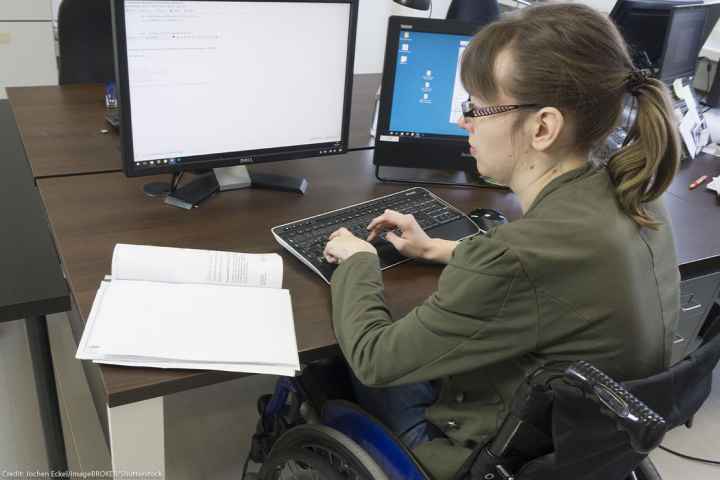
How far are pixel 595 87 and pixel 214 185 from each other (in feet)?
2.93

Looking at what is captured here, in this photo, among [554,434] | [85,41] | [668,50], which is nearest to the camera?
[554,434]

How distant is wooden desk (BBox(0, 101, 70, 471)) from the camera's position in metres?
1.18

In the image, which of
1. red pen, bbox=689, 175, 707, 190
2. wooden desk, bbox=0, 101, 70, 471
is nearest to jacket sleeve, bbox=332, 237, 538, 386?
wooden desk, bbox=0, 101, 70, 471

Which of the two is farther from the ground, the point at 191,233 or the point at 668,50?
the point at 668,50

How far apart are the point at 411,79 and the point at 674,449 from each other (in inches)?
55.0

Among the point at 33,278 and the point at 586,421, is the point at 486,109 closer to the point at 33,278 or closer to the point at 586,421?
the point at 586,421

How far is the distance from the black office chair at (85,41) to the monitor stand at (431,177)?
1.15 m

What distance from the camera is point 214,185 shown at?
1.49 meters

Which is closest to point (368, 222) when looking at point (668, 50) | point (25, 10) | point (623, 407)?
point (623, 407)

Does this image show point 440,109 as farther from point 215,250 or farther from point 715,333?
point 715,333

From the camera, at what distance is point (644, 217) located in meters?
0.91

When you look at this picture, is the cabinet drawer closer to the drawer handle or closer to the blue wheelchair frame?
the drawer handle

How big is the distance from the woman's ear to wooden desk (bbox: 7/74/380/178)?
91cm

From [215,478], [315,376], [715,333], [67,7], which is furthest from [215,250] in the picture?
[67,7]
